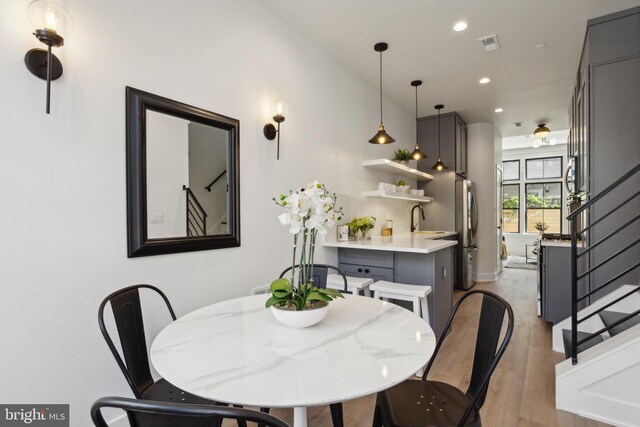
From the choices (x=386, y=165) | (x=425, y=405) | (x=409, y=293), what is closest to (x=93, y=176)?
(x=425, y=405)

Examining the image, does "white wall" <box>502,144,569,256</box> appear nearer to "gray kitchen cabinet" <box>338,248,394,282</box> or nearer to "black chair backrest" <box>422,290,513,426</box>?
"gray kitchen cabinet" <box>338,248,394,282</box>

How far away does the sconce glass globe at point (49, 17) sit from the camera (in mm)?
1413

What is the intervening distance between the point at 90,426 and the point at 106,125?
5.08ft

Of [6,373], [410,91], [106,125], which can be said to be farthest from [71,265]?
[410,91]

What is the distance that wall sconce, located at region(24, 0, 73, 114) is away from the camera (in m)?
1.41

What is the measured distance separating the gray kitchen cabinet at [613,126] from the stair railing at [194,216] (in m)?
3.28

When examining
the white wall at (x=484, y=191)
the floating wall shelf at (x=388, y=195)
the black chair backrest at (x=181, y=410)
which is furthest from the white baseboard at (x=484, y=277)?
the black chair backrest at (x=181, y=410)

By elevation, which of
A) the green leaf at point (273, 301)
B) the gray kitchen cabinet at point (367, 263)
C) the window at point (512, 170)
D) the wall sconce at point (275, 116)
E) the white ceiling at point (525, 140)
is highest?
the white ceiling at point (525, 140)

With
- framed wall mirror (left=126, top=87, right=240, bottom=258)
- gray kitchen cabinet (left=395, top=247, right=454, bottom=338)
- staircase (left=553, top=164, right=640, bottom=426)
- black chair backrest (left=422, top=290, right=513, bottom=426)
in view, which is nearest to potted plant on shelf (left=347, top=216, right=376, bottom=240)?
gray kitchen cabinet (left=395, top=247, right=454, bottom=338)

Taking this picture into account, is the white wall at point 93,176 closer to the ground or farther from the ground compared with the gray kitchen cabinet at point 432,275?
farther from the ground

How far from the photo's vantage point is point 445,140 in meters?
5.54

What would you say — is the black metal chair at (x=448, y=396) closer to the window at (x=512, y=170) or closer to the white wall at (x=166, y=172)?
the white wall at (x=166, y=172)

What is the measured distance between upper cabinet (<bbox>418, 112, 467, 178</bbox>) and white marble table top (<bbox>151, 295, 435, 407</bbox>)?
452 cm

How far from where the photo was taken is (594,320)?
9.09ft
